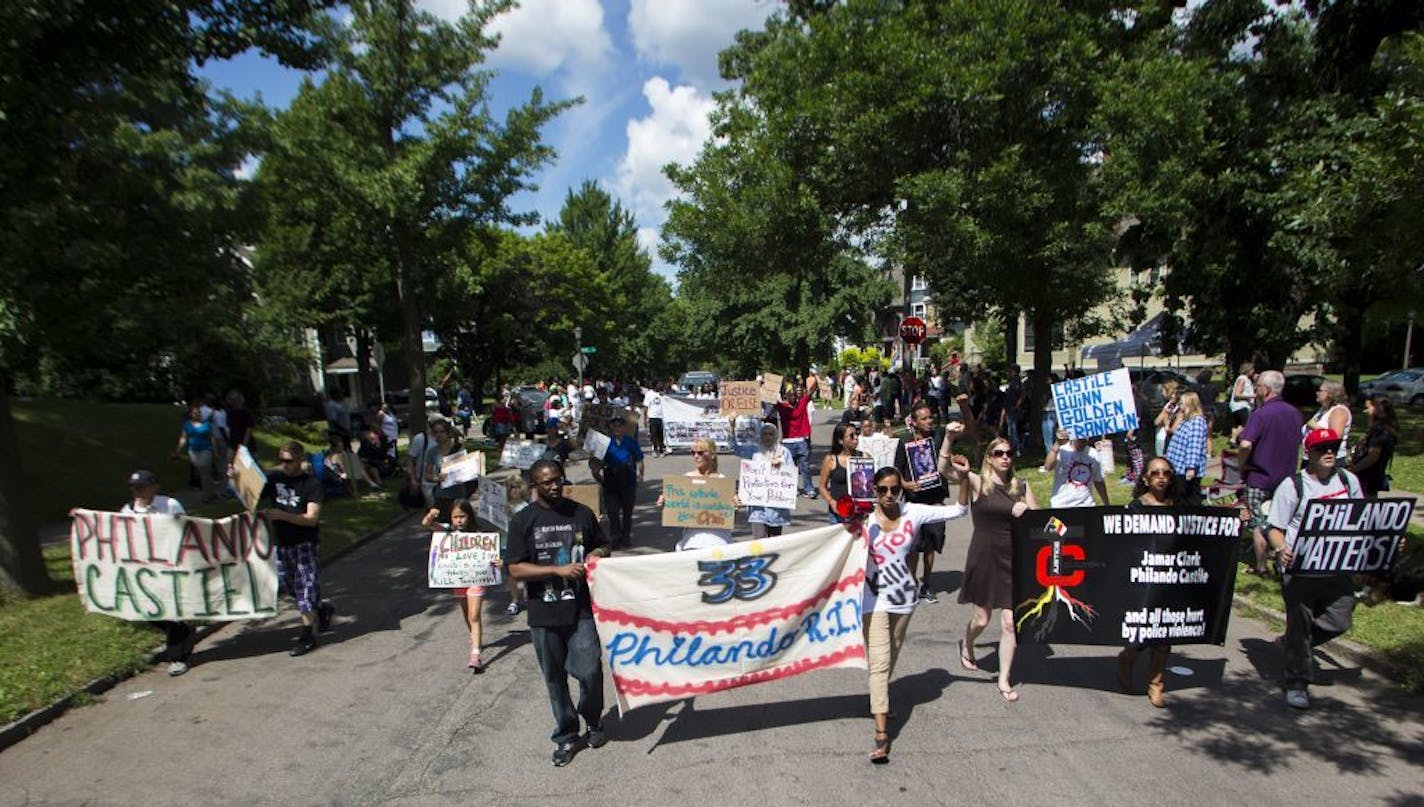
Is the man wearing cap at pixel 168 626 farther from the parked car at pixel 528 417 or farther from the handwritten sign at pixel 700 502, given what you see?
the parked car at pixel 528 417

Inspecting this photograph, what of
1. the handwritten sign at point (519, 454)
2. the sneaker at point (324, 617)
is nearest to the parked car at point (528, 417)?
the handwritten sign at point (519, 454)

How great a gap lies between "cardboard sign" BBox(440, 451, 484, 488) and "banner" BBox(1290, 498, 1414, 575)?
699 cm

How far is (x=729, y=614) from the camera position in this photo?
16.6 feet

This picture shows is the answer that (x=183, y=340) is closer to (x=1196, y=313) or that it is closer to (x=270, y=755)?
(x=270, y=755)

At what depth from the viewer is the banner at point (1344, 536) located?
525cm

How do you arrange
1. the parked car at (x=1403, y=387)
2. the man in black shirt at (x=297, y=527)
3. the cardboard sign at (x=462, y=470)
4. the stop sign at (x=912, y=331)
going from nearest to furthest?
the man in black shirt at (x=297, y=527)
the cardboard sign at (x=462, y=470)
the stop sign at (x=912, y=331)
the parked car at (x=1403, y=387)

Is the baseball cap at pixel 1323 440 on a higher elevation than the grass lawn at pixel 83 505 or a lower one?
higher

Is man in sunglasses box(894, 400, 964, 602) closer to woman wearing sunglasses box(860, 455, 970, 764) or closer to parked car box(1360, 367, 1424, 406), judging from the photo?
woman wearing sunglasses box(860, 455, 970, 764)

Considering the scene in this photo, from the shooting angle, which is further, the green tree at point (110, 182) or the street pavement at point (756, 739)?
the green tree at point (110, 182)

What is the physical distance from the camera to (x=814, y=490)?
14.0 metres

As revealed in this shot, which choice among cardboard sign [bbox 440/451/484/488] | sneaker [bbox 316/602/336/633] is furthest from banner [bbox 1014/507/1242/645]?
sneaker [bbox 316/602/336/633]

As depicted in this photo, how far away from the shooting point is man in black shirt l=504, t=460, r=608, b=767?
483 centimetres

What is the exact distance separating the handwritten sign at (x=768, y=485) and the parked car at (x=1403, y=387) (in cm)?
3091

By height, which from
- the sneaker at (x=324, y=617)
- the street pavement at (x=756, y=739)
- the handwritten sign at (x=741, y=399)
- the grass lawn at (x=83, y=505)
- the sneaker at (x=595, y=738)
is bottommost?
the street pavement at (x=756, y=739)
